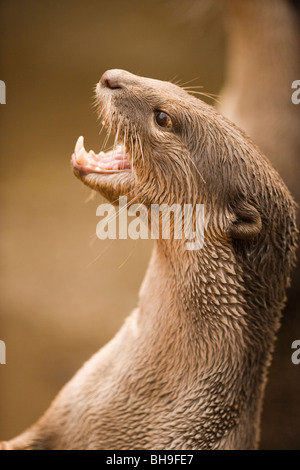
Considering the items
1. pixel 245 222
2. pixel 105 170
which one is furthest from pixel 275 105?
pixel 105 170

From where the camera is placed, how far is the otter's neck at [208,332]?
4.42 ft

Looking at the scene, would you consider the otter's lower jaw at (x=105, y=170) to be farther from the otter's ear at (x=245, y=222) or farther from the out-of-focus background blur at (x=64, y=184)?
the otter's ear at (x=245, y=222)

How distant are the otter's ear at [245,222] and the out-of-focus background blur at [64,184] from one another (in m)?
0.25

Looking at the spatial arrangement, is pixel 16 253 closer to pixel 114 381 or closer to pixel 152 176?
pixel 114 381

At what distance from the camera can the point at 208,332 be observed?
1.39 meters

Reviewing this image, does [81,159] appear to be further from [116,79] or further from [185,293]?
[185,293]

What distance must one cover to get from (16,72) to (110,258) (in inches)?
19.5

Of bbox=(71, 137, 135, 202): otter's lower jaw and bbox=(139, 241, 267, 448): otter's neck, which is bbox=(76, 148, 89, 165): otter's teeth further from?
bbox=(139, 241, 267, 448): otter's neck

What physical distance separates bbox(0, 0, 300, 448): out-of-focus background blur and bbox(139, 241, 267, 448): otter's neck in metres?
0.13

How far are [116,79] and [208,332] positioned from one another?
0.57 metres

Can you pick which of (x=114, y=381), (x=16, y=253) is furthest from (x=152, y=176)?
(x=16, y=253)

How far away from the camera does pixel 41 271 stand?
192 cm

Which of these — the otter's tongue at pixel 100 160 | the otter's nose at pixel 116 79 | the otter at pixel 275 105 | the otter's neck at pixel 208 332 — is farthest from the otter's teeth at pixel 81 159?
the otter at pixel 275 105

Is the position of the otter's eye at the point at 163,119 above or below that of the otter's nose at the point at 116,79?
below
